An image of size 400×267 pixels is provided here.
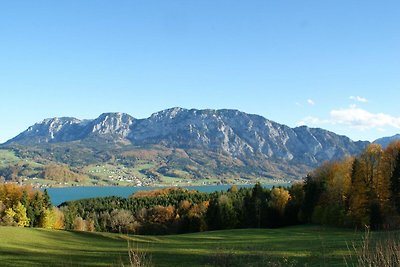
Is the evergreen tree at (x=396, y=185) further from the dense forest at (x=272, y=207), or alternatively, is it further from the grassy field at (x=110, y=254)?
the grassy field at (x=110, y=254)

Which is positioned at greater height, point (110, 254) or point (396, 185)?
point (396, 185)

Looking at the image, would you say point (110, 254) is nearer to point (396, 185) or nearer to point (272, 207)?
point (396, 185)

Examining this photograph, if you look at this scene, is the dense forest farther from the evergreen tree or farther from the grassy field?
the grassy field

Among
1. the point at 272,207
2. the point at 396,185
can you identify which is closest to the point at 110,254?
the point at 396,185

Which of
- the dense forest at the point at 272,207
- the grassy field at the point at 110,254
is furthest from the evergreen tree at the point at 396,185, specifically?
the grassy field at the point at 110,254

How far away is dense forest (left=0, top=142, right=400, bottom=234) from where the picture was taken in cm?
6231

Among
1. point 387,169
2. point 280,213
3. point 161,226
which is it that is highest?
point 387,169

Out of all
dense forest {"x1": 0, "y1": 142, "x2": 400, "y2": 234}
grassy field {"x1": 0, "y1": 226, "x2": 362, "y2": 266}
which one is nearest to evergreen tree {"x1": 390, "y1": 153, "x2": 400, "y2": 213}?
dense forest {"x1": 0, "y1": 142, "x2": 400, "y2": 234}

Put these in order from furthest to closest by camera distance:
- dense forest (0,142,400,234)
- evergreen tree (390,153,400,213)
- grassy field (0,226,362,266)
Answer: dense forest (0,142,400,234)
evergreen tree (390,153,400,213)
grassy field (0,226,362,266)

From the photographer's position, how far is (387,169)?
6362 centimetres

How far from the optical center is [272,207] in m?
86.2

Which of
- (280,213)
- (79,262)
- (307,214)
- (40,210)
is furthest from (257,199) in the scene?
(79,262)

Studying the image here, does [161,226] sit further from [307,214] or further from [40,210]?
[307,214]

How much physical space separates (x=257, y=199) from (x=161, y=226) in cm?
4165
